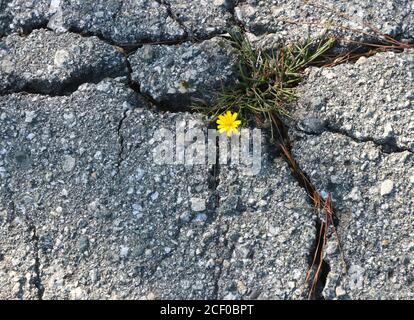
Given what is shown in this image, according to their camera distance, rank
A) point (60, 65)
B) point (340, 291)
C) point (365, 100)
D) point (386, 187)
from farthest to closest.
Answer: point (60, 65) < point (365, 100) < point (386, 187) < point (340, 291)

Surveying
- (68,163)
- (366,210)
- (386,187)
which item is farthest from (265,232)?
(68,163)

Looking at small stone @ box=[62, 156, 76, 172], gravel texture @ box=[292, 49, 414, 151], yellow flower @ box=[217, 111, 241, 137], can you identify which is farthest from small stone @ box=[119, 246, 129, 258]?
gravel texture @ box=[292, 49, 414, 151]

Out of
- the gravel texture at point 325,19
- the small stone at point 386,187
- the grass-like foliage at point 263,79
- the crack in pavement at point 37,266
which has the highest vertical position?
the gravel texture at point 325,19

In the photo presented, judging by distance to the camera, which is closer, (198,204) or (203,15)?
(198,204)

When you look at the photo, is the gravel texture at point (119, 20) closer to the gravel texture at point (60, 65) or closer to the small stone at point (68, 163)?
the gravel texture at point (60, 65)

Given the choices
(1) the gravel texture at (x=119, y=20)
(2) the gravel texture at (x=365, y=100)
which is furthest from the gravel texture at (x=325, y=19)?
(1) the gravel texture at (x=119, y=20)

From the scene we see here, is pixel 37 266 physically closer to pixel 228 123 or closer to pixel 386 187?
pixel 228 123

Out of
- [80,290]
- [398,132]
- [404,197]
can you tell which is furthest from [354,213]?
[80,290]

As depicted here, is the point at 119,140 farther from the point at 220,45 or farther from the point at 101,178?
the point at 220,45
